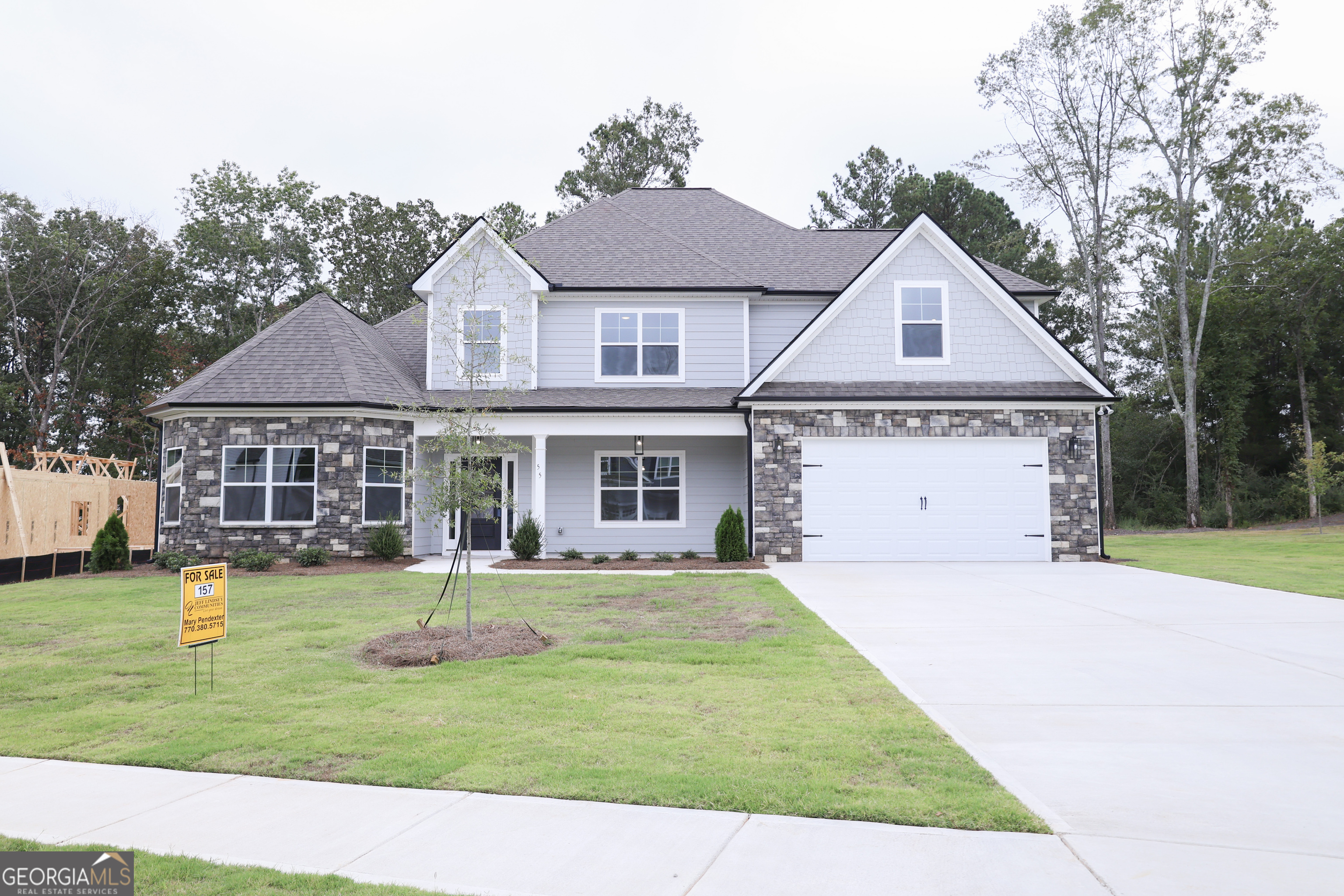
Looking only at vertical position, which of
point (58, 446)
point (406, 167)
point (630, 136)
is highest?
point (630, 136)

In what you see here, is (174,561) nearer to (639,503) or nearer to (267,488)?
(267,488)

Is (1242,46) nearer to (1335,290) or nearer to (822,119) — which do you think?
(1335,290)

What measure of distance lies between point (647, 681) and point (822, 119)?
1231 inches

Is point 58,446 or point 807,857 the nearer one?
point 807,857

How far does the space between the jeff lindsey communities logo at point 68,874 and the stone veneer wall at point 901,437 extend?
43.6ft

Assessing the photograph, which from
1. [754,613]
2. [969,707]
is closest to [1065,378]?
[754,613]

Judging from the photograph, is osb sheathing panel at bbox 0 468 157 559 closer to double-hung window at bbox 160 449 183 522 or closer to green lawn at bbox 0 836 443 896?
double-hung window at bbox 160 449 183 522

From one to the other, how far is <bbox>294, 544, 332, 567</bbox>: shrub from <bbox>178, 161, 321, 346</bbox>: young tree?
2163 centimetres

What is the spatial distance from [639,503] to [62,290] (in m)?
27.3

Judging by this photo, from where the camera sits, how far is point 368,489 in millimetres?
16172

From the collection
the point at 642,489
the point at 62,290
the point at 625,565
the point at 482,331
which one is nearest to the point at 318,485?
the point at 482,331

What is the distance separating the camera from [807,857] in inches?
127

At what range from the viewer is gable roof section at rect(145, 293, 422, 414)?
15.9m

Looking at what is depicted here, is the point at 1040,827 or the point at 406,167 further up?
the point at 406,167
